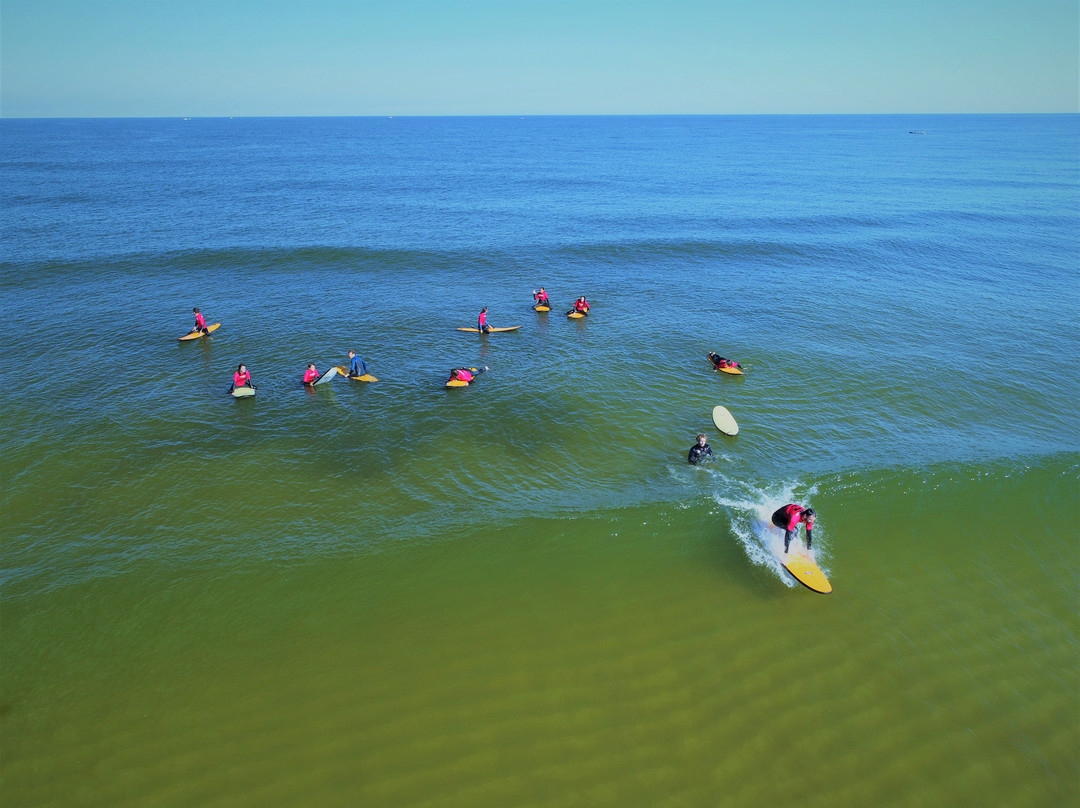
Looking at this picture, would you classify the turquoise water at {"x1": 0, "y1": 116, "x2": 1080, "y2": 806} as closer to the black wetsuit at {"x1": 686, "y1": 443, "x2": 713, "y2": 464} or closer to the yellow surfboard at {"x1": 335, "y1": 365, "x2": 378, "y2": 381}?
the black wetsuit at {"x1": 686, "y1": 443, "x2": 713, "y2": 464}

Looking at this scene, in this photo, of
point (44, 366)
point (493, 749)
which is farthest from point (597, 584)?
point (44, 366)

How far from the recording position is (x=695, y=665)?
52.5 ft

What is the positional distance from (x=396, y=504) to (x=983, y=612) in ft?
64.7

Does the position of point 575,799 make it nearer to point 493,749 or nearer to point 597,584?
point 493,749

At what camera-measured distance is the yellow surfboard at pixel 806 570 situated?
18078mm

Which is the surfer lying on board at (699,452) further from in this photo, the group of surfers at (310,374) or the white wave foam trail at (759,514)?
the group of surfers at (310,374)

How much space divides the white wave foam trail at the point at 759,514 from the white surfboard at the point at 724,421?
3118mm

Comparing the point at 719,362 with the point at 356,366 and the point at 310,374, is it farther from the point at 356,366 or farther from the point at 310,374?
the point at 310,374

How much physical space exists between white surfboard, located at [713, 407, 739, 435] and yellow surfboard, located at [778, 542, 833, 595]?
8.11 metres

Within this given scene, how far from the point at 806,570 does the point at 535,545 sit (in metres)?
8.83

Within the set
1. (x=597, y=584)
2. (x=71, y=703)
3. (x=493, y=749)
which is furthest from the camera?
(x=597, y=584)

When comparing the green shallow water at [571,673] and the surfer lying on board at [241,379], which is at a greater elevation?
the surfer lying on board at [241,379]

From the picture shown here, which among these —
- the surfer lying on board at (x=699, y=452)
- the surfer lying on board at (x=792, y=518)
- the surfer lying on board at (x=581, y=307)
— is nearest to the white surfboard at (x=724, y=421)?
the surfer lying on board at (x=699, y=452)

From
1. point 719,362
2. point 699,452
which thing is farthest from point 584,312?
point 699,452
